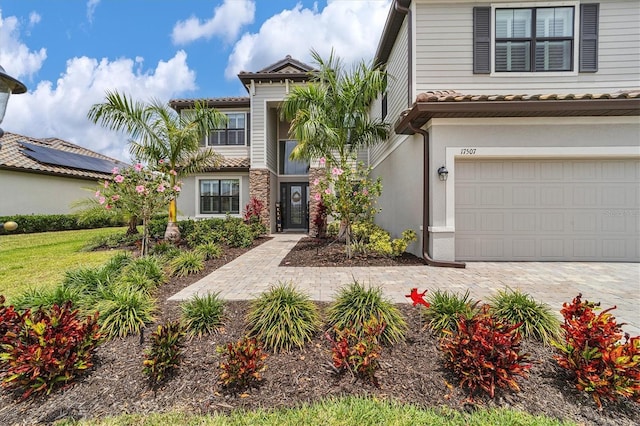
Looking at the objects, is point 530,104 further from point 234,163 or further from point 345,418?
point 234,163

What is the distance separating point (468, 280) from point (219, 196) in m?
12.4

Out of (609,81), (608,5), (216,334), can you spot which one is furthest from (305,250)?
(608,5)

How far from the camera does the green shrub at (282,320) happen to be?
10.5ft

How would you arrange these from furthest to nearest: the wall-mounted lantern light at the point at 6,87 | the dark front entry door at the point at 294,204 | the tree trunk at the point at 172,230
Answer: the dark front entry door at the point at 294,204 < the tree trunk at the point at 172,230 < the wall-mounted lantern light at the point at 6,87

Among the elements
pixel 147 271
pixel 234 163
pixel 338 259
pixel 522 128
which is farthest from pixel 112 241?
pixel 522 128

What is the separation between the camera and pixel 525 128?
6750mm

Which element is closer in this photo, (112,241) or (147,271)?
(147,271)

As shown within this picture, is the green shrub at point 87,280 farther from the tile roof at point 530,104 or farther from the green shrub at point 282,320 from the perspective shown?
the tile roof at point 530,104

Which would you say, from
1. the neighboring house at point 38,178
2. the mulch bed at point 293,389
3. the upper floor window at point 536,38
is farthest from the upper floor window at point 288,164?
the mulch bed at point 293,389

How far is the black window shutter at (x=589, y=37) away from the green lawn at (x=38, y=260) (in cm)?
1219

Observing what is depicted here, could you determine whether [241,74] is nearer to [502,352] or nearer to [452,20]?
[452,20]

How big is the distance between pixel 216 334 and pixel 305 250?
575 cm

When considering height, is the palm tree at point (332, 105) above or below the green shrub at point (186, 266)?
above

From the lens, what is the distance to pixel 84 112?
8.48m
